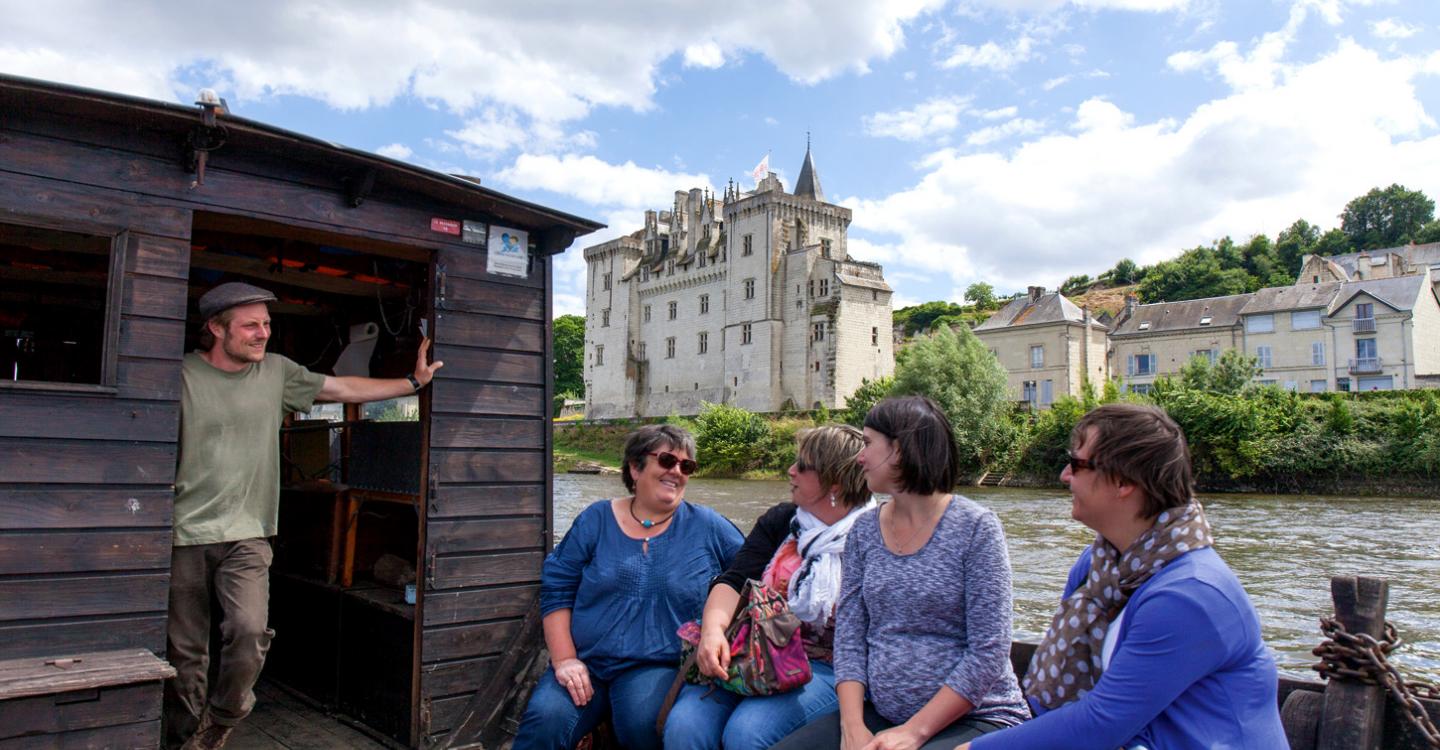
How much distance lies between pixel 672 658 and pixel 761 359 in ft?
169

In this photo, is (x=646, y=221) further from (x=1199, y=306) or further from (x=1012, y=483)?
(x=1012, y=483)

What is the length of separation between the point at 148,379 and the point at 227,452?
0.37m

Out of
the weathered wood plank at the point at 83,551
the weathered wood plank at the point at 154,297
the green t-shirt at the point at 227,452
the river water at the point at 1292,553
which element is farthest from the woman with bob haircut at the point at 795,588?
the river water at the point at 1292,553

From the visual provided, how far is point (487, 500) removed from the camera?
4.23 metres

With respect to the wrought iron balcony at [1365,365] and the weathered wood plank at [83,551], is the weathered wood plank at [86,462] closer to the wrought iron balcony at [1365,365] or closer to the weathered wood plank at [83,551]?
the weathered wood plank at [83,551]

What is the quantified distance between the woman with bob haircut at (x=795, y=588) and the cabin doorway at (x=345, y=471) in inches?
59.2

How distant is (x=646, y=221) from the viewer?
68188 millimetres

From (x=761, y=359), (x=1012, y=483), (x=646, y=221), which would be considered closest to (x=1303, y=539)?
(x=1012, y=483)

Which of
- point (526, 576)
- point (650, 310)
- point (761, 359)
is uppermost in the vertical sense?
point (650, 310)

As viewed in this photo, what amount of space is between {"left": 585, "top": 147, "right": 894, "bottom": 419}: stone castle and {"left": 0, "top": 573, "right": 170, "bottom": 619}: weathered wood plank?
48960mm

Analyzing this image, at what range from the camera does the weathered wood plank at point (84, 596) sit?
3.04 meters

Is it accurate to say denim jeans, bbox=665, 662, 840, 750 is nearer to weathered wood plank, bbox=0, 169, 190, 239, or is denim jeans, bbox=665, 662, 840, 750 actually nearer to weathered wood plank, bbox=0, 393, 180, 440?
weathered wood plank, bbox=0, 393, 180, 440

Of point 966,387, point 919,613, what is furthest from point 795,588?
point 966,387

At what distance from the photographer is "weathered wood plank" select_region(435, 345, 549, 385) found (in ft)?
13.6
